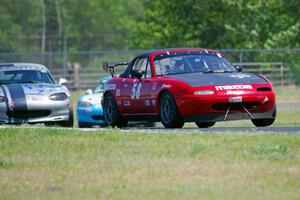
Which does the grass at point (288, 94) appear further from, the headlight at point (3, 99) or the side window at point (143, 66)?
the side window at point (143, 66)

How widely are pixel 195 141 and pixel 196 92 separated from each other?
2849 mm

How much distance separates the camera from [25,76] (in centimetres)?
2127

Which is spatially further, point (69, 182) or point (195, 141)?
point (195, 141)

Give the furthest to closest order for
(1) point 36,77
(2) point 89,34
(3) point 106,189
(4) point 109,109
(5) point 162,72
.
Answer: (2) point 89,34 < (1) point 36,77 < (4) point 109,109 < (5) point 162,72 < (3) point 106,189

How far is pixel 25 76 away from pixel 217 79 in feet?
19.9

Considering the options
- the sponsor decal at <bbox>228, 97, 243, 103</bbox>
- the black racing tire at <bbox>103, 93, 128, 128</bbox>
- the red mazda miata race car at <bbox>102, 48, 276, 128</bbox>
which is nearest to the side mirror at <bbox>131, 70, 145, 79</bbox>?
the red mazda miata race car at <bbox>102, 48, 276, 128</bbox>

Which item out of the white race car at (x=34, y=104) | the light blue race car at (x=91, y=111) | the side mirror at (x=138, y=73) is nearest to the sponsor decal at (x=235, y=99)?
the side mirror at (x=138, y=73)

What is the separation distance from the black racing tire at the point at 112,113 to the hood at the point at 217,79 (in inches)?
81.8

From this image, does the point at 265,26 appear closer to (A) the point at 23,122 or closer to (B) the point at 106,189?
(A) the point at 23,122

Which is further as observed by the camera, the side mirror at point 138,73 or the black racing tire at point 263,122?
the side mirror at point 138,73

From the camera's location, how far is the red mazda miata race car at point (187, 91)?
16141 millimetres

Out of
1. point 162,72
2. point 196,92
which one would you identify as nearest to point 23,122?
point 162,72

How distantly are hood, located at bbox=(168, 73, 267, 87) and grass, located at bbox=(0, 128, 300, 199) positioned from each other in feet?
7.07

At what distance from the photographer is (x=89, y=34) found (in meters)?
87.9
